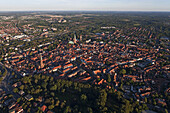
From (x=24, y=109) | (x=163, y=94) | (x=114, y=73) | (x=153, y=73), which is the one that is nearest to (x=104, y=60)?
(x=114, y=73)

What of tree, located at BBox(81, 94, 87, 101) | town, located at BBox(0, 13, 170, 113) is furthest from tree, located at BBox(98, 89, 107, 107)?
tree, located at BBox(81, 94, 87, 101)

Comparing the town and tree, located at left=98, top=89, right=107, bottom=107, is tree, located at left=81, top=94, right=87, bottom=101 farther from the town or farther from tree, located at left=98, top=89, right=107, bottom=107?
tree, located at left=98, top=89, right=107, bottom=107

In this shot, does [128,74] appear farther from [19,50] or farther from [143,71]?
[19,50]

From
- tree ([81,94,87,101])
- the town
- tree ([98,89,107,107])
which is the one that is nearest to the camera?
tree ([98,89,107,107])

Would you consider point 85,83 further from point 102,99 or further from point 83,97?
point 102,99

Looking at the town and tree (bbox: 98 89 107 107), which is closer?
tree (bbox: 98 89 107 107)

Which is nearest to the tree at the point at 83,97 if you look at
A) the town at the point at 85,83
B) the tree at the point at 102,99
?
the town at the point at 85,83

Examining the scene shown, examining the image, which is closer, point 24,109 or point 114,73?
point 24,109

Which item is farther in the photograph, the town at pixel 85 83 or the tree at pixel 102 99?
the town at pixel 85 83

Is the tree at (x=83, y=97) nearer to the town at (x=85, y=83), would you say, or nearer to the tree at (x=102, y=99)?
the town at (x=85, y=83)

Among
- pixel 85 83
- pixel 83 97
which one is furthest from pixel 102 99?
pixel 85 83

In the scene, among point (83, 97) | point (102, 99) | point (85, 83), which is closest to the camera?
point (102, 99)
